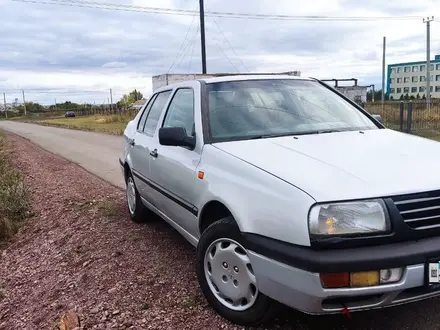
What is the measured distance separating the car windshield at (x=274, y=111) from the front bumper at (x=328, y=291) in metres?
1.27

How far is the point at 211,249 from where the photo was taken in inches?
125

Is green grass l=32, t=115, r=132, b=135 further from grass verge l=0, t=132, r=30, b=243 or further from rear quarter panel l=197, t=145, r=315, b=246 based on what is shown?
rear quarter panel l=197, t=145, r=315, b=246

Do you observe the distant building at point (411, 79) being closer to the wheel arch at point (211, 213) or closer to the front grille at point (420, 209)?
the wheel arch at point (211, 213)

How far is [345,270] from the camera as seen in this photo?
2377mm

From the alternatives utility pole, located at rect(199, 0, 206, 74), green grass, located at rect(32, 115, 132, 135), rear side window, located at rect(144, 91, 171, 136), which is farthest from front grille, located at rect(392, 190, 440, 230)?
utility pole, located at rect(199, 0, 206, 74)

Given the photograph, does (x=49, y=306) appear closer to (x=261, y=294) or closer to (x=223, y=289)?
(x=223, y=289)

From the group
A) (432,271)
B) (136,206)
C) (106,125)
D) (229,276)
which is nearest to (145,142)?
(136,206)

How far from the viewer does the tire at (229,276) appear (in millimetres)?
2869

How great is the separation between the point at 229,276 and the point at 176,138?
1154mm

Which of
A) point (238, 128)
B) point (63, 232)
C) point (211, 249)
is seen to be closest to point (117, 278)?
point (211, 249)

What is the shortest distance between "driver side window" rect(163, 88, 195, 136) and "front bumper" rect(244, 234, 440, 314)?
1.56 metres

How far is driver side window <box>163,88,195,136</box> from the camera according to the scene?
13.0 feet

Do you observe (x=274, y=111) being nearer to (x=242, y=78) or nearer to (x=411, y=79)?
(x=242, y=78)

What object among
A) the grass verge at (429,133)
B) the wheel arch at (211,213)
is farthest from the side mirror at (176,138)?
the grass verge at (429,133)
